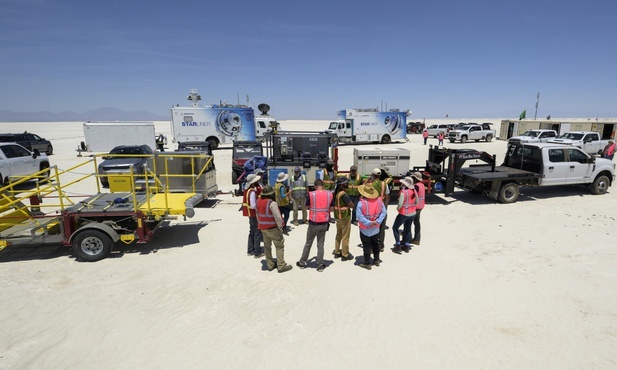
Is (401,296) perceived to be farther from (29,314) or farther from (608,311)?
(29,314)

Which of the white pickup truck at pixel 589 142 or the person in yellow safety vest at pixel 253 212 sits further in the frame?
the white pickup truck at pixel 589 142

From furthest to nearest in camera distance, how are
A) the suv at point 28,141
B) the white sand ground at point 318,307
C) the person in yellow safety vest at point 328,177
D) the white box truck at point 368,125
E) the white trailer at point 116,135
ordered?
the white box truck at point 368,125
the white trailer at point 116,135
the suv at point 28,141
the person in yellow safety vest at point 328,177
the white sand ground at point 318,307

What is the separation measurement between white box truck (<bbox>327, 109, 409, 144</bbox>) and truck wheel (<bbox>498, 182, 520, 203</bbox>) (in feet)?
64.3

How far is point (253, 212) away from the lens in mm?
6418

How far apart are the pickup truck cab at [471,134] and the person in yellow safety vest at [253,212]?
29292 millimetres

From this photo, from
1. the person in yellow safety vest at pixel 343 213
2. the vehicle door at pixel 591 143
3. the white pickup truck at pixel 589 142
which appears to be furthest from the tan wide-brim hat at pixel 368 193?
the vehicle door at pixel 591 143

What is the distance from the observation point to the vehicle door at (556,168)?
34.9 feet

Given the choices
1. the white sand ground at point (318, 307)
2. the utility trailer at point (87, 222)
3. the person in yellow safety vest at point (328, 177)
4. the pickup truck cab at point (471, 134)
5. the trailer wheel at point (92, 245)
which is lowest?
the white sand ground at point (318, 307)

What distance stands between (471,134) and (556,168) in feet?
73.7

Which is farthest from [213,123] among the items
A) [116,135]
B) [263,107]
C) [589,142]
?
[589,142]

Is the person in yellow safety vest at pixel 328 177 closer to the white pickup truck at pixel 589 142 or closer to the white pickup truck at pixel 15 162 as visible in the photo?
the white pickup truck at pixel 15 162

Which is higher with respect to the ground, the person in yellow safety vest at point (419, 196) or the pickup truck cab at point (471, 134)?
the pickup truck cab at point (471, 134)

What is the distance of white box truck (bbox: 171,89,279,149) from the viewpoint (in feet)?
80.0

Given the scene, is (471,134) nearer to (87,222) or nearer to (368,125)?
(368,125)
